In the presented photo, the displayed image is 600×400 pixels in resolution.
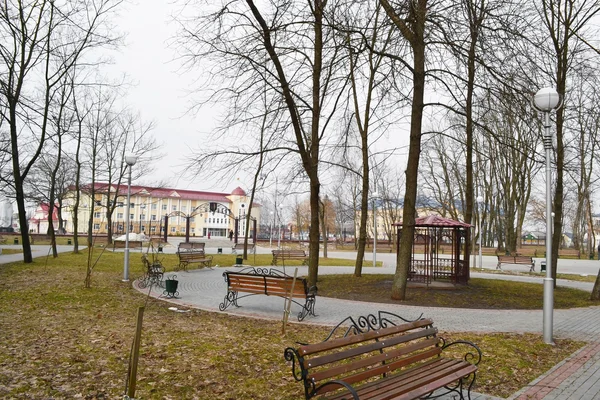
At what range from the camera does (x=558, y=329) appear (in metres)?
8.34

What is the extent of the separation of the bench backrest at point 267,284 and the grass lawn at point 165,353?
92 centimetres

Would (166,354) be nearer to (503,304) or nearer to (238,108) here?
(238,108)

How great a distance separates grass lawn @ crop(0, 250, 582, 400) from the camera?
450cm

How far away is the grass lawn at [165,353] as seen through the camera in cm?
450

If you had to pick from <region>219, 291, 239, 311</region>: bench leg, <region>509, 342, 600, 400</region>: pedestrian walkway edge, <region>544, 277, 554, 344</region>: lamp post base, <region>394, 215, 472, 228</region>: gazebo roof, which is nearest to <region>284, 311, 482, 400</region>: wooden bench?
<region>509, 342, 600, 400</region>: pedestrian walkway edge

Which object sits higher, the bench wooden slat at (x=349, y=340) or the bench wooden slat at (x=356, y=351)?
the bench wooden slat at (x=349, y=340)

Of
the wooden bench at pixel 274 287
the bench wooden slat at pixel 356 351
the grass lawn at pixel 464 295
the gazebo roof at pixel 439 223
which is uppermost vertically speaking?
the gazebo roof at pixel 439 223

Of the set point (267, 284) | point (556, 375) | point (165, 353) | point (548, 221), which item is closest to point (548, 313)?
point (548, 221)

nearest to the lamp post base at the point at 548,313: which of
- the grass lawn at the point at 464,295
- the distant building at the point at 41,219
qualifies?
the grass lawn at the point at 464,295

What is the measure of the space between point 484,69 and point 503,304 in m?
5.68

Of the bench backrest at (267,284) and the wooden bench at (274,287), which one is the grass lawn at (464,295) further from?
the bench backrest at (267,284)

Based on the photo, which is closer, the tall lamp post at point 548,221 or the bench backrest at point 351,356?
the bench backrest at point 351,356

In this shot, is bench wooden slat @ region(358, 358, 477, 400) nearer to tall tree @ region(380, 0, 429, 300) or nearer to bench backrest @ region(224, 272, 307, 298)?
bench backrest @ region(224, 272, 307, 298)

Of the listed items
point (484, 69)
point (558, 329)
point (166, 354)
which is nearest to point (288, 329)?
point (166, 354)
